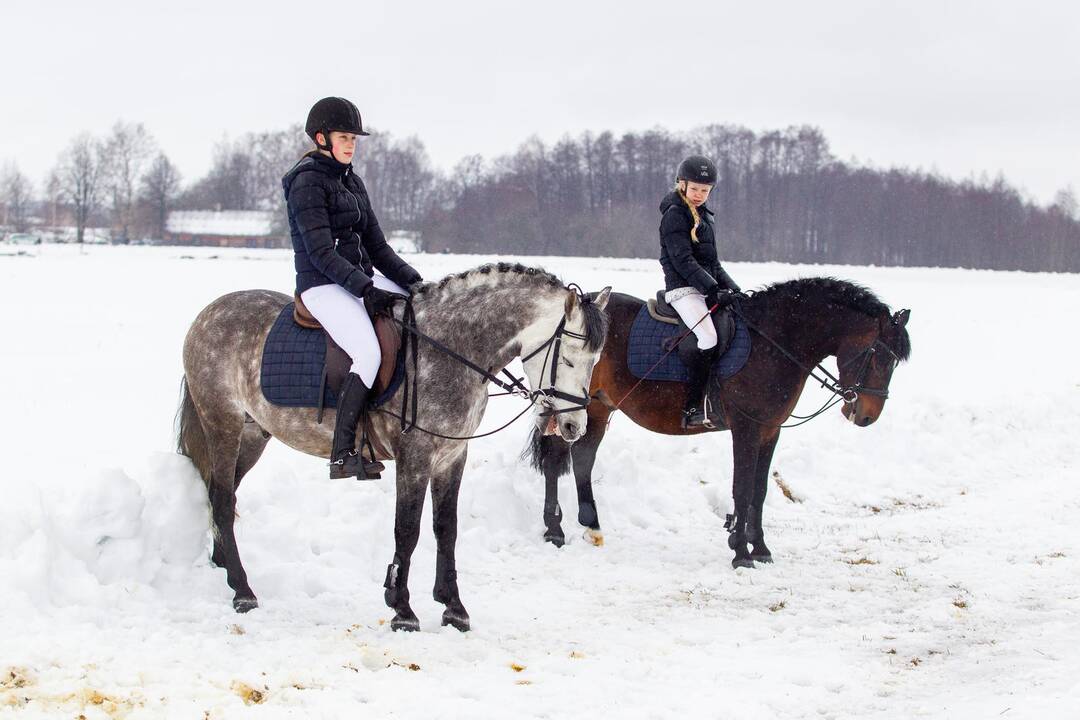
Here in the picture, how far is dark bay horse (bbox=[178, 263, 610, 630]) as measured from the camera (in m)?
5.41

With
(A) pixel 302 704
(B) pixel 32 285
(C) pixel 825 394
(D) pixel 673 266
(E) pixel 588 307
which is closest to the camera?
(A) pixel 302 704

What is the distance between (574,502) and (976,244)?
72357 mm

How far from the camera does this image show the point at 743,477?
765 centimetres

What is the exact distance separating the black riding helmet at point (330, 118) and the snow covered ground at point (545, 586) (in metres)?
2.50

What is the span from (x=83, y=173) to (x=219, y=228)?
13432mm

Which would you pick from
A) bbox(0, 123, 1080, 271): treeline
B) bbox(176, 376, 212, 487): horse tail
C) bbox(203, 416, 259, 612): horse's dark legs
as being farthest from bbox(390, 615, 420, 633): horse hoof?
bbox(0, 123, 1080, 271): treeline

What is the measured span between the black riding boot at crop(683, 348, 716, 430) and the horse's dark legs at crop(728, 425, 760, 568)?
35cm

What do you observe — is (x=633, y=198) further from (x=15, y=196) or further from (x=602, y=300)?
(x=602, y=300)

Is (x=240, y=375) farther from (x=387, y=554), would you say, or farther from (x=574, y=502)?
(x=574, y=502)

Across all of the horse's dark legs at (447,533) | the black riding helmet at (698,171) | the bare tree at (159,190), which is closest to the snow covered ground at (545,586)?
the horse's dark legs at (447,533)

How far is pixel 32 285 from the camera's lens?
23.1 m

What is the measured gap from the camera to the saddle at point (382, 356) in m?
5.63

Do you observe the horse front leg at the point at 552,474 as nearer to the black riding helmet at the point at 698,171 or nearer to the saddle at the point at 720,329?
the saddle at the point at 720,329

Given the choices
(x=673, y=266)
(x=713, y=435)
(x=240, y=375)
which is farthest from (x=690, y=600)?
(x=713, y=435)
